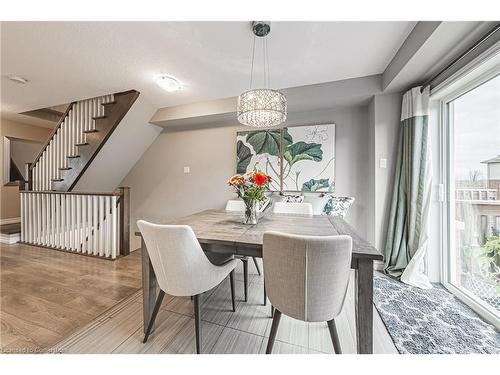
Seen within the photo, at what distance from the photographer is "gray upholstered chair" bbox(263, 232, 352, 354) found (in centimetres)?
92

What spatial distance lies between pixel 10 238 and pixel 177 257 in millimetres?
4300

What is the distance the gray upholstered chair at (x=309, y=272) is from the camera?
923 millimetres

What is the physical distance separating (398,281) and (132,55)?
3.63 meters

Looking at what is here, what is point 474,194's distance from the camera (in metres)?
1.83

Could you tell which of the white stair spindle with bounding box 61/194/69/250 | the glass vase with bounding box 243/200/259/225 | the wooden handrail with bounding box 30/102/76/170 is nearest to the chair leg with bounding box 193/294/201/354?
the glass vase with bounding box 243/200/259/225

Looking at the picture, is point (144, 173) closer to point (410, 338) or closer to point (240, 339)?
point (240, 339)

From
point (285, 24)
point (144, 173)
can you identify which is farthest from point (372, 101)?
point (144, 173)

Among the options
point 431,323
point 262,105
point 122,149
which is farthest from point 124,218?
point 431,323

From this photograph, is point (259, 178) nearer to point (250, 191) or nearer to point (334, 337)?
point (250, 191)

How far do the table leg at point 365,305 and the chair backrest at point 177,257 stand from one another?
2.89 ft

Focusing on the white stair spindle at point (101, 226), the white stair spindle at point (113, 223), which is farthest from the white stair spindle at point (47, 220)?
the white stair spindle at point (113, 223)

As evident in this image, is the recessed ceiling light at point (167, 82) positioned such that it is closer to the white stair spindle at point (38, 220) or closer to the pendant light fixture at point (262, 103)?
the pendant light fixture at point (262, 103)

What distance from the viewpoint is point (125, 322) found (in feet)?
5.15
